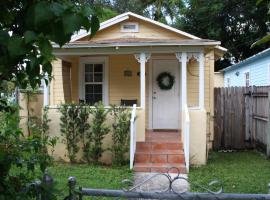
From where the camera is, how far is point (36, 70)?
2.01 metres

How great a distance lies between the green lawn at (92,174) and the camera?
30.3 ft

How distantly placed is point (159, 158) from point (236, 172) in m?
1.98

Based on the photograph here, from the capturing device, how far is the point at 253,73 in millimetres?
21938

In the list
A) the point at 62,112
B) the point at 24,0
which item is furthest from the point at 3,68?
the point at 62,112

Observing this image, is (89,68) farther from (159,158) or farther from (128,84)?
(159,158)

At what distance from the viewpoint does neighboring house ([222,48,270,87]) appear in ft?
63.0

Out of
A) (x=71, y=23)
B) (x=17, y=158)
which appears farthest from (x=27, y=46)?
(x=17, y=158)

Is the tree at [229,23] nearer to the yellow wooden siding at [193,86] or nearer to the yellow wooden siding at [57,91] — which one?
the yellow wooden siding at [193,86]

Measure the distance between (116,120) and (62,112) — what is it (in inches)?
57.3

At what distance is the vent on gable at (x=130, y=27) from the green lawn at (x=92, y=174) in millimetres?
5478

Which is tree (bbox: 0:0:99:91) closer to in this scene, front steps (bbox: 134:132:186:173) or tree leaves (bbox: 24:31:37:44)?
tree leaves (bbox: 24:31:37:44)

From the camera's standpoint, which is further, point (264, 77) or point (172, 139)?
point (264, 77)

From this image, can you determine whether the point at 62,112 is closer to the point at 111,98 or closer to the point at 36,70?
the point at 111,98

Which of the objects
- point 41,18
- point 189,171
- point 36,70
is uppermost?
point 41,18
